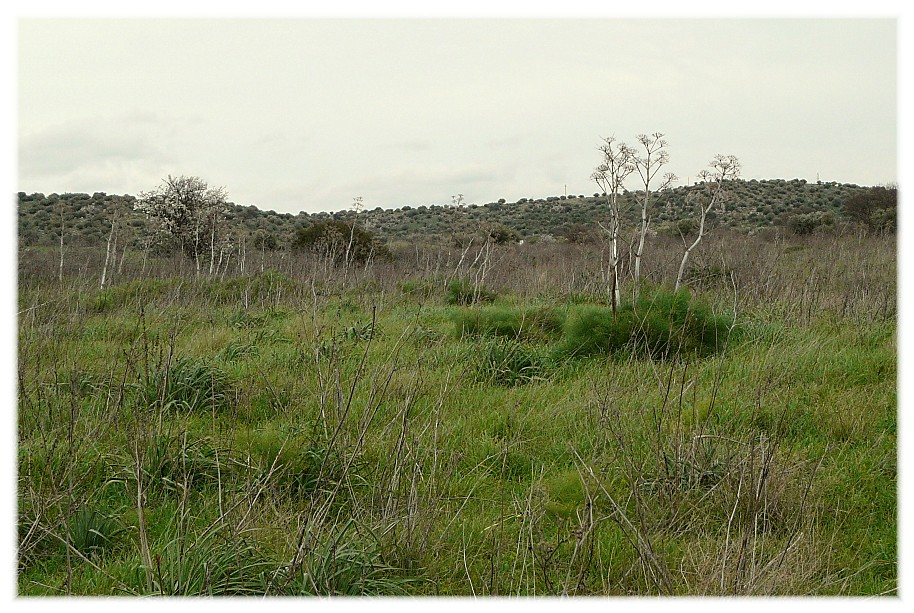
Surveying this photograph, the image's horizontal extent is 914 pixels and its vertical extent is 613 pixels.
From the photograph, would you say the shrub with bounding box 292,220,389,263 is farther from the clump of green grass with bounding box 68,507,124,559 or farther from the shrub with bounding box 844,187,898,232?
the shrub with bounding box 844,187,898,232

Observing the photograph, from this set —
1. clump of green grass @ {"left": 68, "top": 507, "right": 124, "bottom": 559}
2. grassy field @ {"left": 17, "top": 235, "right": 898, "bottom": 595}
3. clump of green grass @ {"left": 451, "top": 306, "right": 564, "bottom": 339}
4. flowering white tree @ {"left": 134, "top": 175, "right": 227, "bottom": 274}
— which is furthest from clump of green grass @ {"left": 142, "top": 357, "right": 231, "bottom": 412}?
flowering white tree @ {"left": 134, "top": 175, "right": 227, "bottom": 274}

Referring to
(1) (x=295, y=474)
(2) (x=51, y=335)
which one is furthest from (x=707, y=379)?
(2) (x=51, y=335)

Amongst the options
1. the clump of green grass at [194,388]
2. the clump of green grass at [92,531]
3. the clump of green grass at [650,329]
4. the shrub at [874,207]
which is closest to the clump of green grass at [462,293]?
the clump of green grass at [650,329]

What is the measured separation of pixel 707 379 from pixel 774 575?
310 centimetres

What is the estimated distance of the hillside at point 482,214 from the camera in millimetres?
31344

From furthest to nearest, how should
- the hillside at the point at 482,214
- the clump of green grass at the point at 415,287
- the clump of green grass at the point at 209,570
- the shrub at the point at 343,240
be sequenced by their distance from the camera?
the hillside at the point at 482,214 → the shrub at the point at 343,240 → the clump of green grass at the point at 415,287 → the clump of green grass at the point at 209,570

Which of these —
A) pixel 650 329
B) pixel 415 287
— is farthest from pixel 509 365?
pixel 415 287

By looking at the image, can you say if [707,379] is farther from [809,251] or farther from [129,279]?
[809,251]

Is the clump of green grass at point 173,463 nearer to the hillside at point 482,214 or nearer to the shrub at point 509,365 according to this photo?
the shrub at point 509,365

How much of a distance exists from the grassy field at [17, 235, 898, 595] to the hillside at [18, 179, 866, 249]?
67.7ft

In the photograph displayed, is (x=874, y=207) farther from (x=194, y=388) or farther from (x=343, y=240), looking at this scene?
(x=194, y=388)

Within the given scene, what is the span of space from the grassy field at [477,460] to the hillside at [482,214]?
2065 cm

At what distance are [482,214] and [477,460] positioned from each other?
1150 inches

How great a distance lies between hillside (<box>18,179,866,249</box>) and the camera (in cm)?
3134
